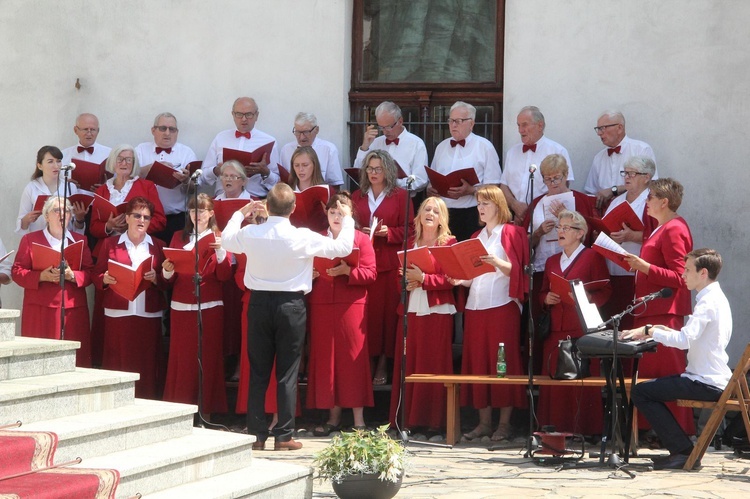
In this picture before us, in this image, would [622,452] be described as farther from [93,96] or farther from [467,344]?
[93,96]

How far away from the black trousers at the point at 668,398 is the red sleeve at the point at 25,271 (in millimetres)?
5036

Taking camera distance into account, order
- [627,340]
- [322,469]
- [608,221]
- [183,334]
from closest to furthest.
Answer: [322,469] < [627,340] < [608,221] < [183,334]

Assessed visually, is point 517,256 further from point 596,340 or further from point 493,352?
point 596,340

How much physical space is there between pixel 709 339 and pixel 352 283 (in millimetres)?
2794

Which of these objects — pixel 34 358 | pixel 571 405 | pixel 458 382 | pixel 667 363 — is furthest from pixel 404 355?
pixel 34 358

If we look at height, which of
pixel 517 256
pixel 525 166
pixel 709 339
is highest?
pixel 525 166

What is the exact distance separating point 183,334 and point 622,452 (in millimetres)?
3739

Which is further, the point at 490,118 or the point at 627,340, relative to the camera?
the point at 490,118

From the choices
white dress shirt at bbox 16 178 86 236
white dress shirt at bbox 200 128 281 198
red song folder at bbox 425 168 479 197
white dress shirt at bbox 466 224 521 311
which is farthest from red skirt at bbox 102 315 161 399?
white dress shirt at bbox 466 224 521 311

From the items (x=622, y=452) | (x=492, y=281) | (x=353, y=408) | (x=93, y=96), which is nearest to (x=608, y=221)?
(x=492, y=281)

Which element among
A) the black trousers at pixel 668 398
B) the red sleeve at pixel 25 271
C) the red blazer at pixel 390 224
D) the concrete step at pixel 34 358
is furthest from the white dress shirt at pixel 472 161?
the concrete step at pixel 34 358

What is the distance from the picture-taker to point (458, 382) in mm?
8695

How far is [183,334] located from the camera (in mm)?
9586

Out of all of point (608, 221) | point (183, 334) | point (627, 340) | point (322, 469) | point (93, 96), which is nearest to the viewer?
point (322, 469)
